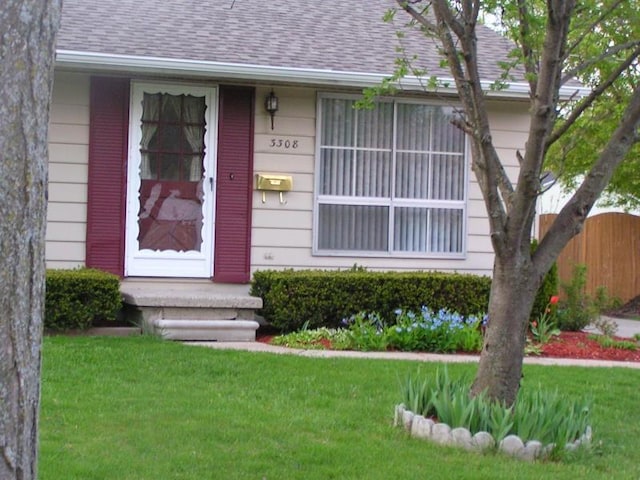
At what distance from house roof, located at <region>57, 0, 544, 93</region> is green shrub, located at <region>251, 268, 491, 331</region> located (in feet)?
7.37

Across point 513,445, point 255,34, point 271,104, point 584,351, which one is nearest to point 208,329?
point 271,104

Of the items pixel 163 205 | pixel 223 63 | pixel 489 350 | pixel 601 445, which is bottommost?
pixel 601 445

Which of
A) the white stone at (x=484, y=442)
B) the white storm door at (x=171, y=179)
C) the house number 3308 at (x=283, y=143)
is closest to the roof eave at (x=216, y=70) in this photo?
the white storm door at (x=171, y=179)

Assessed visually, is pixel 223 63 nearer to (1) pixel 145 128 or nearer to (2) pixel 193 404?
(1) pixel 145 128

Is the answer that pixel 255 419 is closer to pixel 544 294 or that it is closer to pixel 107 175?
pixel 107 175

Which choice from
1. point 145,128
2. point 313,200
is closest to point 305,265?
point 313,200

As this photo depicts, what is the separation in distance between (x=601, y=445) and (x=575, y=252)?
12.5 m

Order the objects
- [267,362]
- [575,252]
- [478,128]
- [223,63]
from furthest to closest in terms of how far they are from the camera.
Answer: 1. [575,252]
2. [223,63]
3. [267,362]
4. [478,128]

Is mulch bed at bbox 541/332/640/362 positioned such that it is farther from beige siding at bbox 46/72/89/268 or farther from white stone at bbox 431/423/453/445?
beige siding at bbox 46/72/89/268

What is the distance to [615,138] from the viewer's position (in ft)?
17.4

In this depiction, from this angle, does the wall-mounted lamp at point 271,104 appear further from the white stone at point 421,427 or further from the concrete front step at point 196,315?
the white stone at point 421,427

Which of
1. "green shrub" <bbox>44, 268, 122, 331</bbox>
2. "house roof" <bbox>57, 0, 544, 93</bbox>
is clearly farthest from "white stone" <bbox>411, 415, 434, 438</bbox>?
"house roof" <bbox>57, 0, 544, 93</bbox>

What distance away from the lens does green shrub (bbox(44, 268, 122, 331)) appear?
8734 mm

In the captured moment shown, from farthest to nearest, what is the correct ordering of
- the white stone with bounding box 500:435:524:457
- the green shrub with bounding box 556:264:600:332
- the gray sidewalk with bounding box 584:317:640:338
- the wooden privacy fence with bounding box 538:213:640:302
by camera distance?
the wooden privacy fence with bounding box 538:213:640:302, the gray sidewalk with bounding box 584:317:640:338, the green shrub with bounding box 556:264:600:332, the white stone with bounding box 500:435:524:457
